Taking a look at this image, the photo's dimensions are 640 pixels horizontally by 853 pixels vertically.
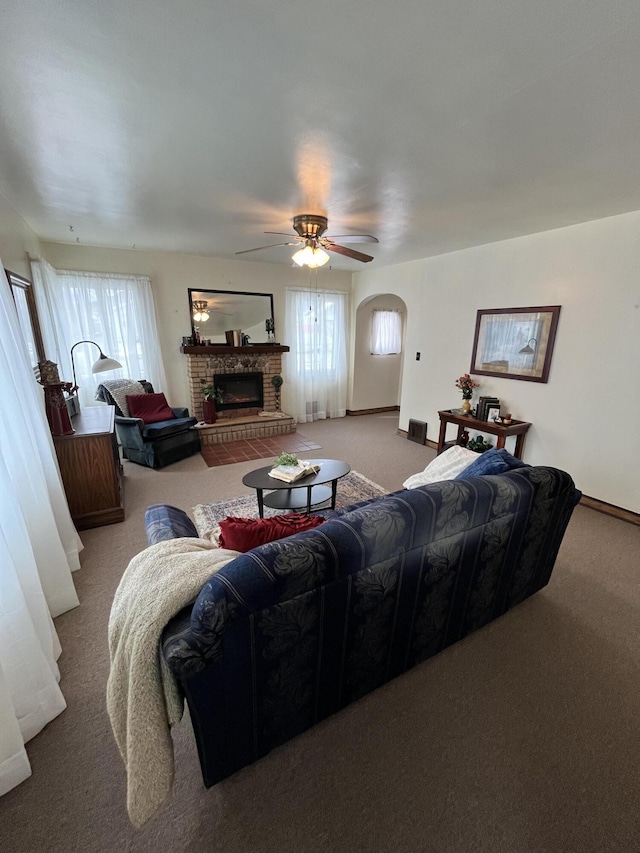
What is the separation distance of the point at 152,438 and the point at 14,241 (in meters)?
2.14

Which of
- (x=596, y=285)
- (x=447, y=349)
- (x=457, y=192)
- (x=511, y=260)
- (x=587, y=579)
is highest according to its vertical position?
(x=457, y=192)

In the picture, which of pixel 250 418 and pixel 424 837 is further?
pixel 250 418

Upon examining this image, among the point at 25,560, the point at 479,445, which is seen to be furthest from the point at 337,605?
the point at 479,445

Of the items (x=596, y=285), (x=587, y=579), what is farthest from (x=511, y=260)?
(x=587, y=579)

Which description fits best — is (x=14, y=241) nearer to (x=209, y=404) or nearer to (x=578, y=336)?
(x=209, y=404)

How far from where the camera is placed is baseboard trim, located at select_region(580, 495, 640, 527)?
119 inches

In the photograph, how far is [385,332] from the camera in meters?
6.77

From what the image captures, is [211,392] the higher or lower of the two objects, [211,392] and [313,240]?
the lower

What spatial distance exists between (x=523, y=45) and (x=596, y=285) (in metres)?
Answer: 2.62

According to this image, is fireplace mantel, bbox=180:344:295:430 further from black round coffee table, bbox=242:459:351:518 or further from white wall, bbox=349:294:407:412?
black round coffee table, bbox=242:459:351:518

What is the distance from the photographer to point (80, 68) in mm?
1342

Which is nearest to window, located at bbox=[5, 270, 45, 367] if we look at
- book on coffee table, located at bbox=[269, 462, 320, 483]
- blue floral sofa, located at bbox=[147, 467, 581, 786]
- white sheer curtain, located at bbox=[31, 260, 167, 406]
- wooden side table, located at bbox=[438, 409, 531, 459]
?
white sheer curtain, located at bbox=[31, 260, 167, 406]

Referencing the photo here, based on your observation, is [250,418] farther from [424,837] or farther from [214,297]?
[424,837]

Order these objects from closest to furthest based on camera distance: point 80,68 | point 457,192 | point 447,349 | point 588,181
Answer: point 80,68 → point 588,181 → point 457,192 → point 447,349
